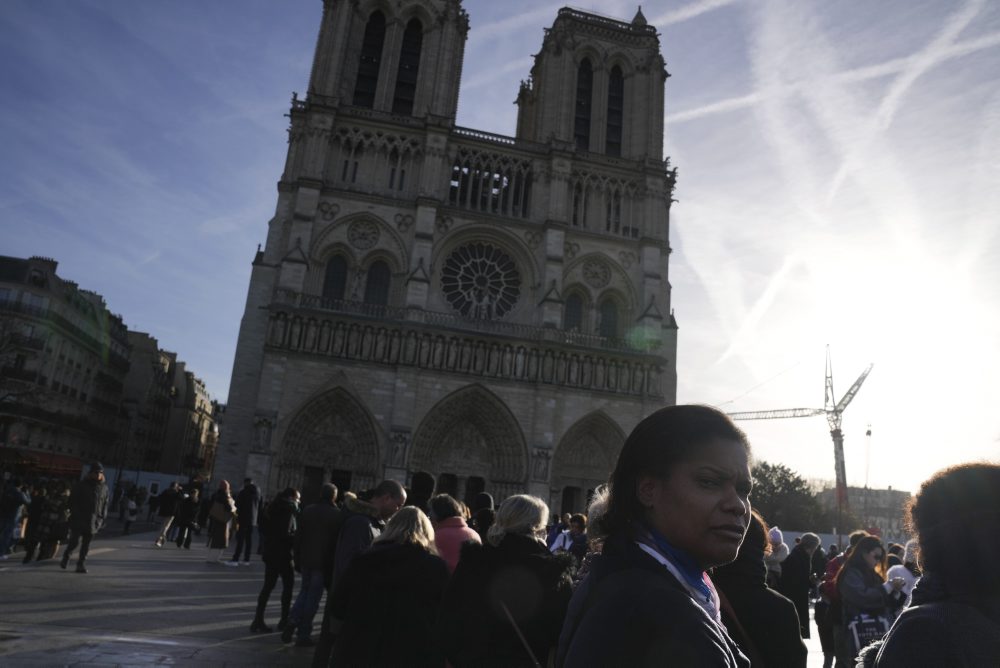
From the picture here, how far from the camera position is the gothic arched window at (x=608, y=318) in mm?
28719

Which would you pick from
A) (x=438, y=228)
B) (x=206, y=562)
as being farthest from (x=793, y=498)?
(x=206, y=562)

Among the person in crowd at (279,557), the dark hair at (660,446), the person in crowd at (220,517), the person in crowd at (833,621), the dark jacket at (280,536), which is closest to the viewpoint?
the dark hair at (660,446)

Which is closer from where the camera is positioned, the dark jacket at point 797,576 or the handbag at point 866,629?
the handbag at point 866,629

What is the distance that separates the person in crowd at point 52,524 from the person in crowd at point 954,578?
12.2 meters

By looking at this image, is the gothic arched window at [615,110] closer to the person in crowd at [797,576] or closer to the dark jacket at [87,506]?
the dark jacket at [87,506]

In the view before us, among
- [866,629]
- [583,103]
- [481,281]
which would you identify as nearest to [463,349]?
[481,281]

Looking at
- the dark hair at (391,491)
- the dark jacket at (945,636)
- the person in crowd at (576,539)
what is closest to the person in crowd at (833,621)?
the person in crowd at (576,539)

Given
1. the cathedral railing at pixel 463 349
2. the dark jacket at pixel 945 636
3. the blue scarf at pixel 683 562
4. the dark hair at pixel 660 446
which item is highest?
the cathedral railing at pixel 463 349

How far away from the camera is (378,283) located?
27.2m

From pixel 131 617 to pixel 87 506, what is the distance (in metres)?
3.81

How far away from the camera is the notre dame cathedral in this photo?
24.6m

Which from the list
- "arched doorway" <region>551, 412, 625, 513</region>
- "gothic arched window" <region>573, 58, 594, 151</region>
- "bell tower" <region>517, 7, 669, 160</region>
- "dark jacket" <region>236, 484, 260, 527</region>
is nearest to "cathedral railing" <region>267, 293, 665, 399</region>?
"arched doorway" <region>551, 412, 625, 513</region>

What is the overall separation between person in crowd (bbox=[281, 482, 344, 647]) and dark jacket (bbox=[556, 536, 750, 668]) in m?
5.50

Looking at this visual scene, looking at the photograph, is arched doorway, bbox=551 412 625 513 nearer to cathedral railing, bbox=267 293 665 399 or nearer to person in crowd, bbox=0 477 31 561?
cathedral railing, bbox=267 293 665 399
